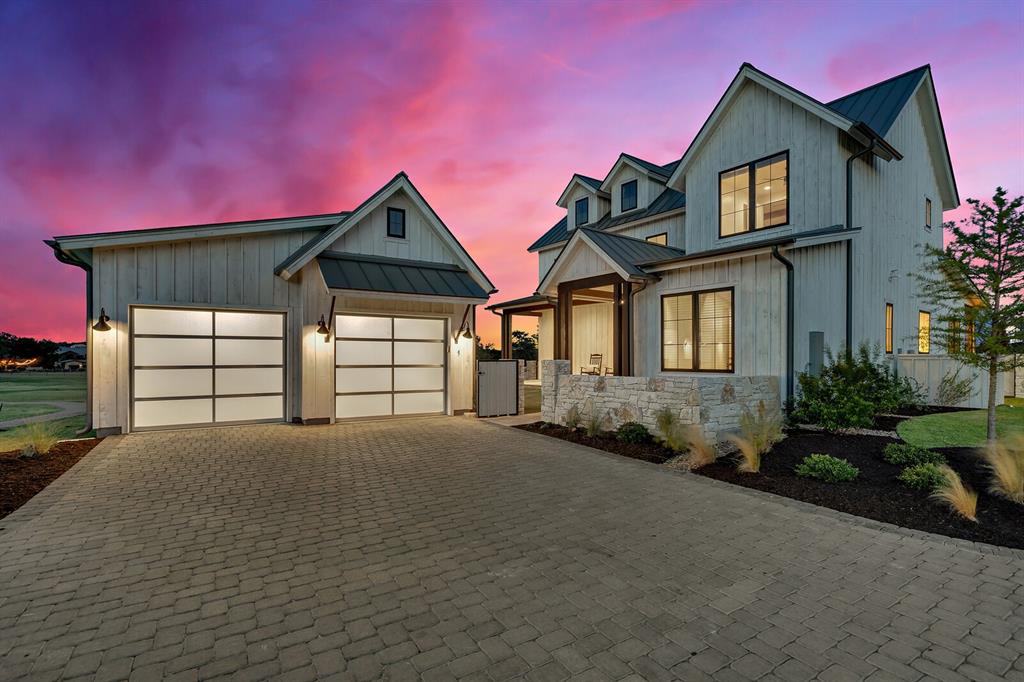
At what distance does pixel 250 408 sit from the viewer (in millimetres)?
11703

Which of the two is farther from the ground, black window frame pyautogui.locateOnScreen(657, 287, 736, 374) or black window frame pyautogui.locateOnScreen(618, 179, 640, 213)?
black window frame pyautogui.locateOnScreen(618, 179, 640, 213)

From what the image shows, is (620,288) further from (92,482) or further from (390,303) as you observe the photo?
(92,482)

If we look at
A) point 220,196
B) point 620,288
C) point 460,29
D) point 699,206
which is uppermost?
point 460,29

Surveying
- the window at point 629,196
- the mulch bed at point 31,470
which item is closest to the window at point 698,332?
the window at point 629,196

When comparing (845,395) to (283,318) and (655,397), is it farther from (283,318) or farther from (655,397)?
(283,318)

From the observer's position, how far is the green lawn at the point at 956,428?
25.7 ft

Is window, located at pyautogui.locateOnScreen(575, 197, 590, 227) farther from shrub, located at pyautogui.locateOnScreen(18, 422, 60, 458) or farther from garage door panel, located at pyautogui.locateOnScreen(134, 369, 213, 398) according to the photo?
shrub, located at pyautogui.locateOnScreen(18, 422, 60, 458)

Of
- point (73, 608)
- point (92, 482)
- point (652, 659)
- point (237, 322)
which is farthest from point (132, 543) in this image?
point (237, 322)

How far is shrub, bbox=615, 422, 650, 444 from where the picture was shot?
30.6ft

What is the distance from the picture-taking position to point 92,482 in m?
6.55

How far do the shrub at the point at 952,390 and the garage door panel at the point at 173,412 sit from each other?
17.5 metres

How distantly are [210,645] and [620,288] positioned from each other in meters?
11.4

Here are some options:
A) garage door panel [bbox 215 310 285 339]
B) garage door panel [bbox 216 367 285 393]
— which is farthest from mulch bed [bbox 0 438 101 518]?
garage door panel [bbox 215 310 285 339]

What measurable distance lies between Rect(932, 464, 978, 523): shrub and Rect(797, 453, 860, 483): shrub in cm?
96
